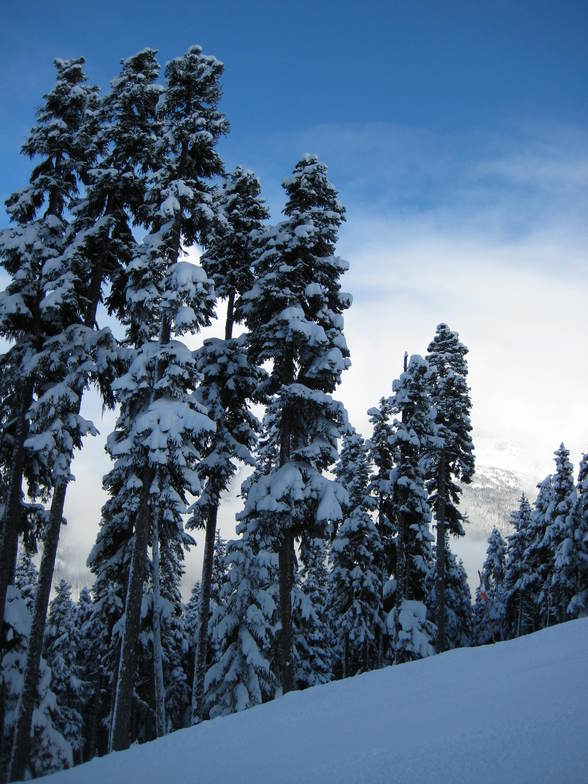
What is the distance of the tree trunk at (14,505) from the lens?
17016 millimetres

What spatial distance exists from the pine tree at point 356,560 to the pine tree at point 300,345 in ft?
44.6

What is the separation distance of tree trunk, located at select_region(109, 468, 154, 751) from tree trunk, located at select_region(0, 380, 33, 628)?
179 inches

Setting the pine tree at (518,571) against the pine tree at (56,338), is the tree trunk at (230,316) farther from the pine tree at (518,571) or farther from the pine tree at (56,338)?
the pine tree at (518,571)

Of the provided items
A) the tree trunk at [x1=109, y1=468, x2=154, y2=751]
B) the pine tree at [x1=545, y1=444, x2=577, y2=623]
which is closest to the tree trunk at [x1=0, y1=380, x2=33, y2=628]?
the tree trunk at [x1=109, y1=468, x2=154, y2=751]

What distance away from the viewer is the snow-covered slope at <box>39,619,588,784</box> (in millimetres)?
5836

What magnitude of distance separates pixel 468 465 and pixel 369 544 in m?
7.38

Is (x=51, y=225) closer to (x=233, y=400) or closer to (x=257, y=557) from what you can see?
(x=233, y=400)

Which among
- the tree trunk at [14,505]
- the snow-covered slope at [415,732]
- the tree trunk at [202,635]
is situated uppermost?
the tree trunk at [14,505]

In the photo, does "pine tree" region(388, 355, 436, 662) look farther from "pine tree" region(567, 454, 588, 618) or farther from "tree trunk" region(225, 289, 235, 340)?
"pine tree" region(567, 454, 588, 618)

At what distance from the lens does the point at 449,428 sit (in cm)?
3041

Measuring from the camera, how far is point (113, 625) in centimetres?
2300

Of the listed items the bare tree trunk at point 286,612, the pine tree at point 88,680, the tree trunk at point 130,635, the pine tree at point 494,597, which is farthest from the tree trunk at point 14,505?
the pine tree at point 494,597

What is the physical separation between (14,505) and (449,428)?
69.5 feet

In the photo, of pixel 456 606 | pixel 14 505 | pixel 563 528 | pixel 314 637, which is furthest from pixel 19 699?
pixel 456 606
